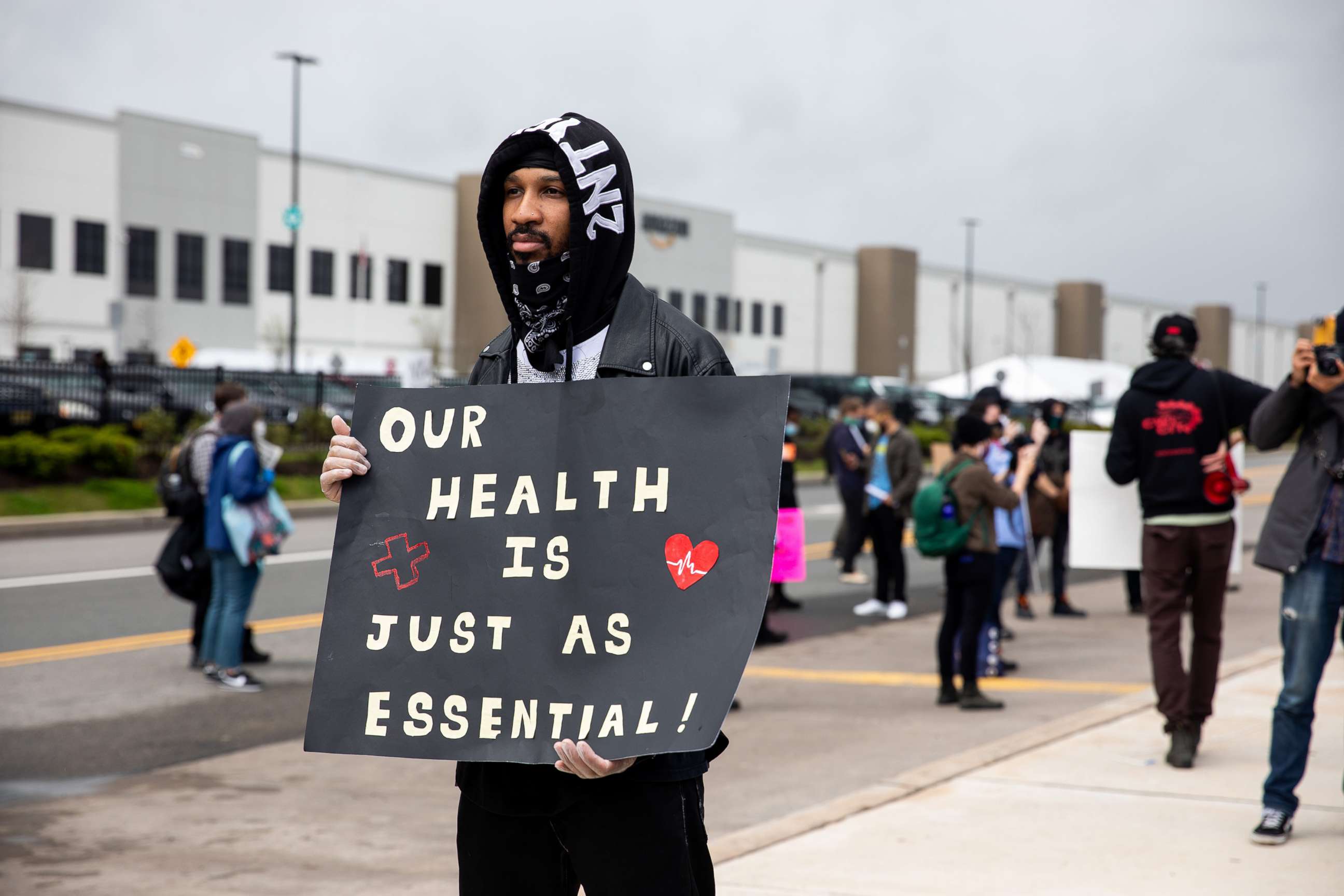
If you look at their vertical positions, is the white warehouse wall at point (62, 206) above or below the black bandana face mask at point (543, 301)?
above

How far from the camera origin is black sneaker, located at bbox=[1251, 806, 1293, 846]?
5320 millimetres

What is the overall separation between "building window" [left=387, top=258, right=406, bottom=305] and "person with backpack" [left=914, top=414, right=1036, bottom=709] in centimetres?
5484

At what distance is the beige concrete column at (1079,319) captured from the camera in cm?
10000

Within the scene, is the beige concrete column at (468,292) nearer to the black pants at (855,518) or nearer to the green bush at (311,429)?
the green bush at (311,429)

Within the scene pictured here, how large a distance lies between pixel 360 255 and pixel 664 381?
185ft

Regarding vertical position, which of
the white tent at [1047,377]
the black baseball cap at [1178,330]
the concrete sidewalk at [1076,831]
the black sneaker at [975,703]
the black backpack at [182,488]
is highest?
the white tent at [1047,377]

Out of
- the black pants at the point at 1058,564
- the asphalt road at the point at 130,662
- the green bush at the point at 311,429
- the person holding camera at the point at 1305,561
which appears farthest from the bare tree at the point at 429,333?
the person holding camera at the point at 1305,561

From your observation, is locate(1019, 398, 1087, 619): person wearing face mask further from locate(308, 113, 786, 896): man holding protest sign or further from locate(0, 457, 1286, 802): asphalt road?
locate(308, 113, 786, 896): man holding protest sign

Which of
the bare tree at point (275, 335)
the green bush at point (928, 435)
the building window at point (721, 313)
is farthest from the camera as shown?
the building window at point (721, 313)

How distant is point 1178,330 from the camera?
7.02m

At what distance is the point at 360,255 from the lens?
57.2 m

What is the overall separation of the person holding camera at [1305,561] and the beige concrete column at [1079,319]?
320 ft

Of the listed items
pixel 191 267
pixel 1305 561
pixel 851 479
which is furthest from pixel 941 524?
pixel 191 267

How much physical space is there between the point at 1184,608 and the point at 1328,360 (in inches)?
76.1
